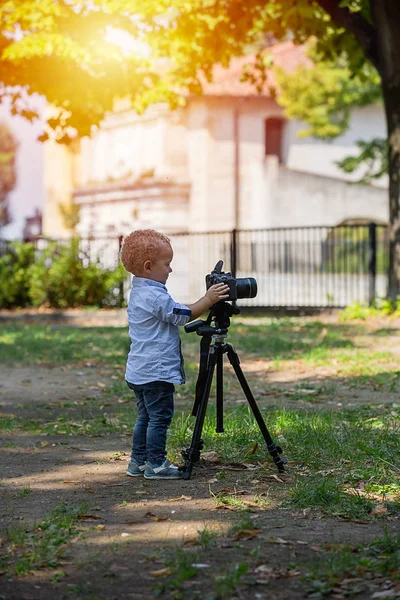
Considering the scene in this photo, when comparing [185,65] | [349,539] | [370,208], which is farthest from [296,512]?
[370,208]

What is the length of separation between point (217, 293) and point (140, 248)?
1.83 ft

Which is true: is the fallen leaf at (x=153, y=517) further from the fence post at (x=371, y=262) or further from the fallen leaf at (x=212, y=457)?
the fence post at (x=371, y=262)

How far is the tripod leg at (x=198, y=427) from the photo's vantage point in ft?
18.1

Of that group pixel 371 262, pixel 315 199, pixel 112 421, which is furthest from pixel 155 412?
pixel 315 199

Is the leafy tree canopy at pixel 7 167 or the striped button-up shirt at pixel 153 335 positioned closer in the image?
the striped button-up shirt at pixel 153 335

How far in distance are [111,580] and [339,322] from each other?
528 inches

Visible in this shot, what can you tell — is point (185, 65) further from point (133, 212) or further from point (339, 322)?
Result: point (133, 212)

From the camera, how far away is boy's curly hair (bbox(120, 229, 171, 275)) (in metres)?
5.60

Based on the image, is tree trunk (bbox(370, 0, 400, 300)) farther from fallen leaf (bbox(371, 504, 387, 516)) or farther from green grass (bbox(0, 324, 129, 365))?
fallen leaf (bbox(371, 504, 387, 516))

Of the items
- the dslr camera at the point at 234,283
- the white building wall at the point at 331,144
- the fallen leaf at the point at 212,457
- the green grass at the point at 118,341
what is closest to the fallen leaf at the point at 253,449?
the fallen leaf at the point at 212,457

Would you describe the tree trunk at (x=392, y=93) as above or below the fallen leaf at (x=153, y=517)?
above

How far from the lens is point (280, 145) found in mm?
42844

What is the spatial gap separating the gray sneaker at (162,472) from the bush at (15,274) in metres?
16.1

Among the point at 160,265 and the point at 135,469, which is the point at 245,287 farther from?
the point at 135,469
